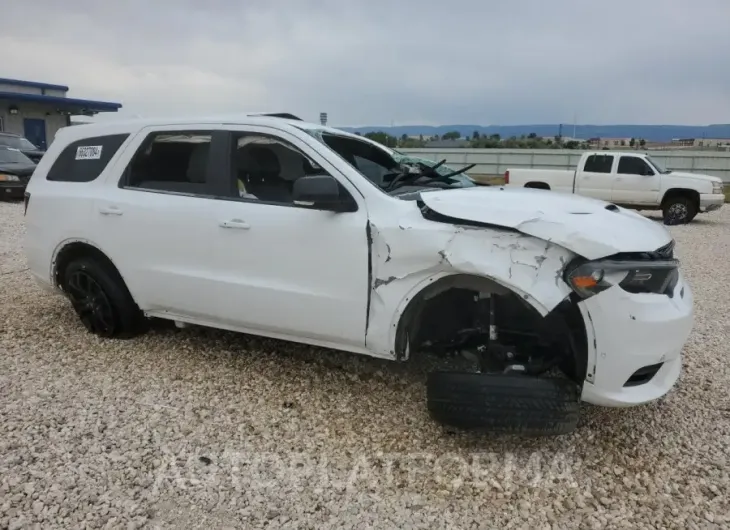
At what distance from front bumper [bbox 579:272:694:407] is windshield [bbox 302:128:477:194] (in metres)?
1.31

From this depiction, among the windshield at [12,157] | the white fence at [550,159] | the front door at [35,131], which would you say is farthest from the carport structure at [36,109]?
the white fence at [550,159]

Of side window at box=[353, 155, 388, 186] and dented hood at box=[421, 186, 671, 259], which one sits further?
side window at box=[353, 155, 388, 186]

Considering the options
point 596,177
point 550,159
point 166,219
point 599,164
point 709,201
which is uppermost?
point 166,219

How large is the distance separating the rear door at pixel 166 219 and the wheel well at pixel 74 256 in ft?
0.54

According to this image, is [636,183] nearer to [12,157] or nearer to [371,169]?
[371,169]

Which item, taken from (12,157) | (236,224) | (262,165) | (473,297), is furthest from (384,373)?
(12,157)

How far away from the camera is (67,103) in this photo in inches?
1093

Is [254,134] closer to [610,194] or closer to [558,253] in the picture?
[558,253]

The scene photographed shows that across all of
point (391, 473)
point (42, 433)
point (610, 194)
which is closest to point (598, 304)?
point (391, 473)

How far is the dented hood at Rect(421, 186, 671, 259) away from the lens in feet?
9.66

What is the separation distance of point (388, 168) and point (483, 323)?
162 cm

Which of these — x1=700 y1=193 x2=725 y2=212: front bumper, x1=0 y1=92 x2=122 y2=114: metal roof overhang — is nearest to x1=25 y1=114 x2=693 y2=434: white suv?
x1=700 y1=193 x2=725 y2=212: front bumper

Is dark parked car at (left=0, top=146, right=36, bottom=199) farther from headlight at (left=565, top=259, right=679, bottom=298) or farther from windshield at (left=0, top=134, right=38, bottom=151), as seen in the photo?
headlight at (left=565, top=259, right=679, bottom=298)

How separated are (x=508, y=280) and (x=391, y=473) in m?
1.15
